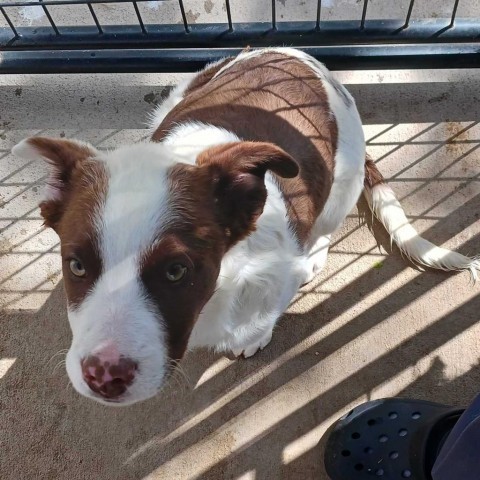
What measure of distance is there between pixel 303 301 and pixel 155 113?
1.27m

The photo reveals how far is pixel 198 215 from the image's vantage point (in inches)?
65.3

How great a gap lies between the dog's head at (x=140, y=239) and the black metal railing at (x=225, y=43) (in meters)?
1.26

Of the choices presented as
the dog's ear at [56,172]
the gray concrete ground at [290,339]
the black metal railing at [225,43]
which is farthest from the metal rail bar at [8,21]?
the dog's ear at [56,172]

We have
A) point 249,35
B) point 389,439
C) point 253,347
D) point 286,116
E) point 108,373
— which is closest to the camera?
point 108,373

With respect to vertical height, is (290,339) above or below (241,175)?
below

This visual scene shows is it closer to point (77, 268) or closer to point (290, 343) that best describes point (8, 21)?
point (77, 268)

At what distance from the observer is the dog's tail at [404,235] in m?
2.68

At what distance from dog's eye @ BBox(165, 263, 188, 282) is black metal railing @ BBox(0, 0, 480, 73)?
1.62 metres

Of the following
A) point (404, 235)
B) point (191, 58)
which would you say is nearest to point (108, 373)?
point (404, 235)

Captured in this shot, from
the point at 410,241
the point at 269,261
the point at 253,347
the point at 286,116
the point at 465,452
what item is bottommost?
the point at 253,347

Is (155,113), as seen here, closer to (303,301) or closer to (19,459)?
(303,301)

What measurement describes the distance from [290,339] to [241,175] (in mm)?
1235

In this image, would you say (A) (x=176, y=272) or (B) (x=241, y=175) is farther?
(B) (x=241, y=175)

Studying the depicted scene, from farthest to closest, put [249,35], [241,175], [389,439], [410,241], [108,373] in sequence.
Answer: [249,35] → [410,241] → [389,439] → [241,175] → [108,373]
